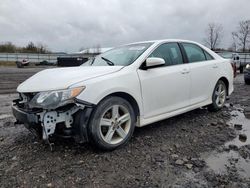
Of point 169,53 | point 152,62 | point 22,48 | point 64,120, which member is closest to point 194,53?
point 169,53

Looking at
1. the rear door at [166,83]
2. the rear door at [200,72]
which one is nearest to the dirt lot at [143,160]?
the rear door at [166,83]

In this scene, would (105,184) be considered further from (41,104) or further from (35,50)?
(35,50)

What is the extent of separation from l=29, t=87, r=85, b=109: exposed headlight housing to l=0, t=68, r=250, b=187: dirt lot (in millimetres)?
736

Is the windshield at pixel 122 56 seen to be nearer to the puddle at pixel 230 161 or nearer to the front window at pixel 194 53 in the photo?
Answer: the front window at pixel 194 53

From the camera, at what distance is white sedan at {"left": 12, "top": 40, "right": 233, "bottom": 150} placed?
3086 millimetres

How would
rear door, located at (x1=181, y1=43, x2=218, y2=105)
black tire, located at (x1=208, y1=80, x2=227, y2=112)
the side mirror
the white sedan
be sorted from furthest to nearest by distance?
black tire, located at (x1=208, y1=80, x2=227, y2=112), rear door, located at (x1=181, y1=43, x2=218, y2=105), the side mirror, the white sedan

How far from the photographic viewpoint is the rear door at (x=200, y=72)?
4.69 m

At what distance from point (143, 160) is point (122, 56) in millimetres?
1856

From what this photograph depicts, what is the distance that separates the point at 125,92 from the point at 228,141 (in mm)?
1820

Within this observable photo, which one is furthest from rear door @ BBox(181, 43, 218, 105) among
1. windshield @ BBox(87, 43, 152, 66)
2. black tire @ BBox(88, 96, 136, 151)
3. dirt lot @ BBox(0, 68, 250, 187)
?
black tire @ BBox(88, 96, 136, 151)

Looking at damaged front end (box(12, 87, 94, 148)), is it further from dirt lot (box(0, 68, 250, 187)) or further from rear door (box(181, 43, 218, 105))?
rear door (box(181, 43, 218, 105))

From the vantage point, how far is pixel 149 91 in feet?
12.5

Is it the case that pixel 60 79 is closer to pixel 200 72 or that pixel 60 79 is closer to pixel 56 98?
pixel 56 98

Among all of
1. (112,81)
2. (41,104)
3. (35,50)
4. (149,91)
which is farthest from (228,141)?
(35,50)
